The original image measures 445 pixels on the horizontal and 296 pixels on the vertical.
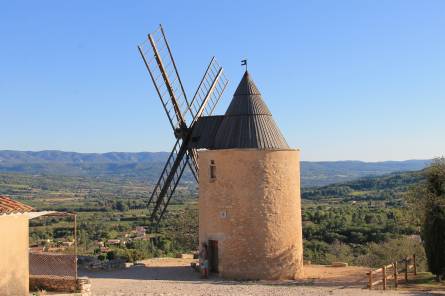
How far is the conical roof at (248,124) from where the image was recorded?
58.0 ft

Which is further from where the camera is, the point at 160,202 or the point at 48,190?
the point at 48,190

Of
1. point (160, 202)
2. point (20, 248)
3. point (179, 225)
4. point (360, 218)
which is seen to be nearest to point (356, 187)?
point (360, 218)

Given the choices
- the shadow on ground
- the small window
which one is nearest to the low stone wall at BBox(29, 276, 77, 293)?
the shadow on ground

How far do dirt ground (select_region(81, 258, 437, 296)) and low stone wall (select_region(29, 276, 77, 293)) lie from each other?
2.39 feet

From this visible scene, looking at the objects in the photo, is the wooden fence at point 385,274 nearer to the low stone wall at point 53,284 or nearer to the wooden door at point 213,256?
the wooden door at point 213,256

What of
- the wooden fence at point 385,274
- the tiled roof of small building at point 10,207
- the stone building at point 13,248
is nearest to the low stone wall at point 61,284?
the stone building at point 13,248

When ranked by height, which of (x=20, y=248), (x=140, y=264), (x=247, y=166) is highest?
(x=247, y=166)

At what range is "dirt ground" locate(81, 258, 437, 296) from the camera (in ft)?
47.1

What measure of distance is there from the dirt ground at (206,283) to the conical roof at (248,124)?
4243 mm

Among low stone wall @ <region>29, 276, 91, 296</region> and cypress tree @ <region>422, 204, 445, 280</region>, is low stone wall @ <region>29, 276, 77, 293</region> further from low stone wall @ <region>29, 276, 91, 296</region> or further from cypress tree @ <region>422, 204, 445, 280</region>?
cypress tree @ <region>422, 204, 445, 280</region>

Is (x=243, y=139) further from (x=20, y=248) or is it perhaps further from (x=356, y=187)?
(x=356, y=187)

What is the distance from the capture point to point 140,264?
21.2m

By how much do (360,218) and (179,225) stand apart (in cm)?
1782

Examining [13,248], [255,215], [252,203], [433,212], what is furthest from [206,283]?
[433,212]
